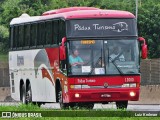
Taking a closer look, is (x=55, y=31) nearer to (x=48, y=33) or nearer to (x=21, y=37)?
(x=48, y=33)

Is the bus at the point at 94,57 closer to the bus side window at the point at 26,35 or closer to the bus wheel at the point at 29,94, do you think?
the bus side window at the point at 26,35

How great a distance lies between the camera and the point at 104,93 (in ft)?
96.4

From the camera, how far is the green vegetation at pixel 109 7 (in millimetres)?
74375

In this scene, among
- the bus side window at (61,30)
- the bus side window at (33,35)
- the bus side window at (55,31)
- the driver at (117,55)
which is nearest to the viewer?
the driver at (117,55)

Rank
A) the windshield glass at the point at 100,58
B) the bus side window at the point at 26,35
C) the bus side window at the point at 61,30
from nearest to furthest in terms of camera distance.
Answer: the windshield glass at the point at 100,58
the bus side window at the point at 61,30
the bus side window at the point at 26,35

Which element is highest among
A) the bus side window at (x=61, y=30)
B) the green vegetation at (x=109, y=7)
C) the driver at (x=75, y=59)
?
the green vegetation at (x=109, y=7)

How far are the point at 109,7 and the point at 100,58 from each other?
56.1 m

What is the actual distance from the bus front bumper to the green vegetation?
42.6 metres

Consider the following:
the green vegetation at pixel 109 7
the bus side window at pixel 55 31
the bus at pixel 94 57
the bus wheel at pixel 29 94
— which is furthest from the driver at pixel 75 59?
the green vegetation at pixel 109 7

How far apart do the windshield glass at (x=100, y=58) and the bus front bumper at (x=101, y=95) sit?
23.2 inches

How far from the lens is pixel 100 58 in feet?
95.8

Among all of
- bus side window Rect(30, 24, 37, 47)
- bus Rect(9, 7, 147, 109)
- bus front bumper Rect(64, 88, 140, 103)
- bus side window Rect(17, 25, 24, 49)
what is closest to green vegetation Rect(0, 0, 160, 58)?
bus side window Rect(17, 25, 24, 49)

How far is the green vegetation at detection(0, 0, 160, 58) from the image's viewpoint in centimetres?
7438

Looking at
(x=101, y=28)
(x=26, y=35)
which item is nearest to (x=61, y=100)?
(x=101, y=28)
